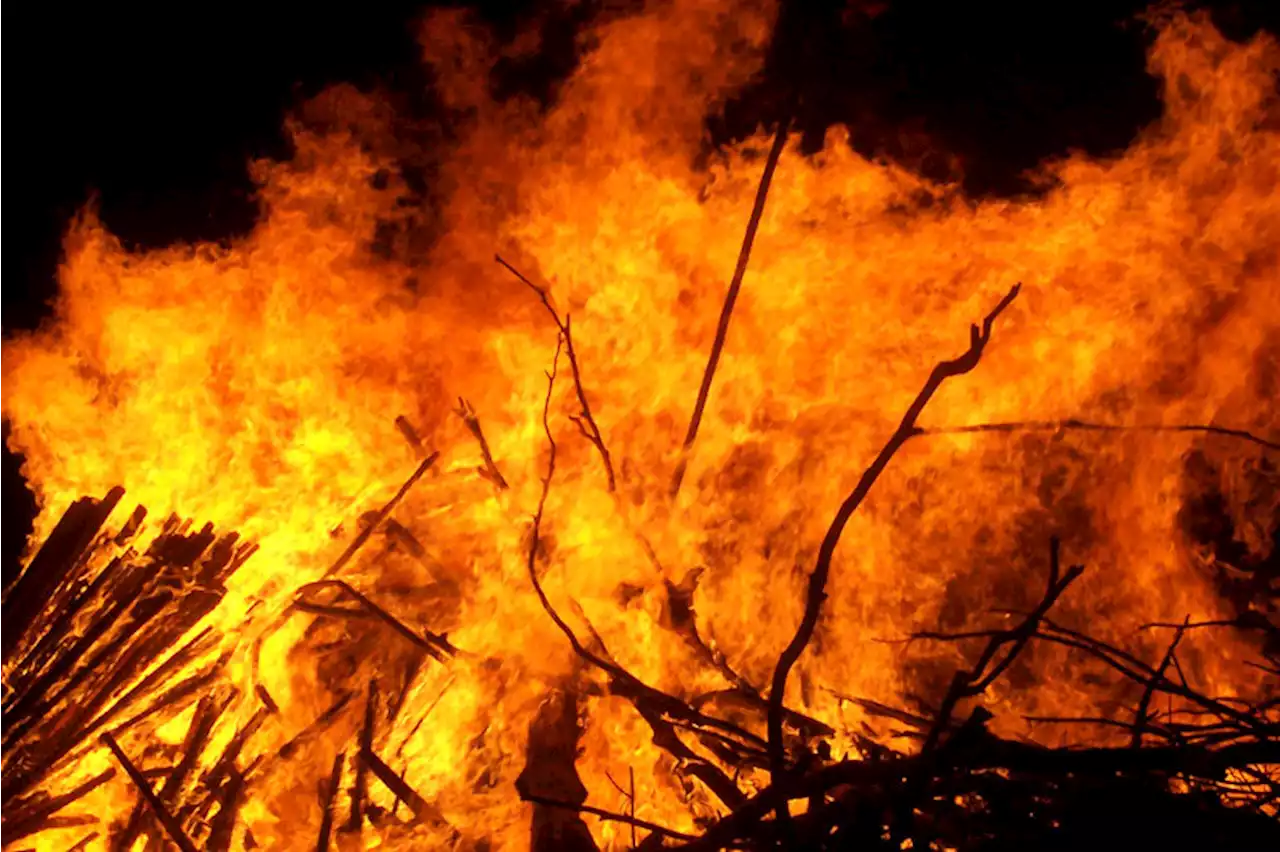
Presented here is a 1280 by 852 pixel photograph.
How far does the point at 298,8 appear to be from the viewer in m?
4.89

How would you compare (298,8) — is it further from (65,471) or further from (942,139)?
(942,139)

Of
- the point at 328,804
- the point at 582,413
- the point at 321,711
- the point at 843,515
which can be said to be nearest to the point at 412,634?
the point at 321,711

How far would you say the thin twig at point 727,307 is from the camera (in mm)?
3500

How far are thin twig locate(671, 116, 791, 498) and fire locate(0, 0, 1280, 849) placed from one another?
3.1 inches

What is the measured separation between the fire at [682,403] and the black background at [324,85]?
31cm

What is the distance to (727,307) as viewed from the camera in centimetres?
360

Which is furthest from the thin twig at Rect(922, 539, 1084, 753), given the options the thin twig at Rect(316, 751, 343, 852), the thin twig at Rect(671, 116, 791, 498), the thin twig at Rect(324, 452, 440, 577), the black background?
the black background

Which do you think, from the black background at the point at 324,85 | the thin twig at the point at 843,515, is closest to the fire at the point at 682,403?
the black background at the point at 324,85

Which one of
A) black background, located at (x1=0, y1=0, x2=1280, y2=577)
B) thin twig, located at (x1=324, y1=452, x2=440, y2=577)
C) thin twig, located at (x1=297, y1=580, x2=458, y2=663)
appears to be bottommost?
thin twig, located at (x1=297, y1=580, x2=458, y2=663)

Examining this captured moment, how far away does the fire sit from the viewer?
3.61 m

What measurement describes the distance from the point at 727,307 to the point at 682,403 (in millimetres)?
499

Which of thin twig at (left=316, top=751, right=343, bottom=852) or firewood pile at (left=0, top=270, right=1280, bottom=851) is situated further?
Result: thin twig at (left=316, top=751, right=343, bottom=852)

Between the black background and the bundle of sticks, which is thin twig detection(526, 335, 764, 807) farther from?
the black background

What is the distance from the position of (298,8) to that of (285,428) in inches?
96.5
